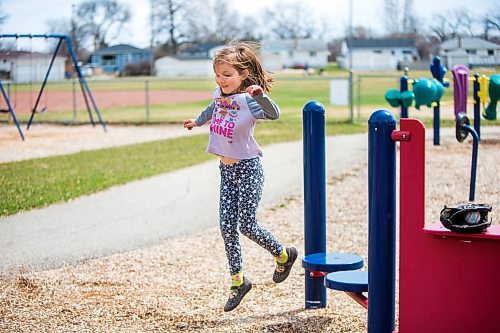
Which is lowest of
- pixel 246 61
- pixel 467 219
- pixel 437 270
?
pixel 437 270

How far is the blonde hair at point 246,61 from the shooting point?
4891mm

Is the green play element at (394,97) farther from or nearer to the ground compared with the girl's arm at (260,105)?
nearer to the ground

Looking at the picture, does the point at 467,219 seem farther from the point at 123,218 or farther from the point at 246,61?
the point at 123,218

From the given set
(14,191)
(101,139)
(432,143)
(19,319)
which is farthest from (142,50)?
(19,319)

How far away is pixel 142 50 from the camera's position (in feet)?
232

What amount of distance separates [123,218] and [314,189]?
431 centimetres

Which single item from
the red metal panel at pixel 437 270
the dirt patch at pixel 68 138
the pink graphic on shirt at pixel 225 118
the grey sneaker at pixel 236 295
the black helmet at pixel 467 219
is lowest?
the dirt patch at pixel 68 138

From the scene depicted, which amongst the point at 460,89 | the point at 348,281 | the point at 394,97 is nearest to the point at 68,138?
the point at 394,97

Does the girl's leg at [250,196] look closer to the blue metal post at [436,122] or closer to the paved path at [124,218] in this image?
the paved path at [124,218]

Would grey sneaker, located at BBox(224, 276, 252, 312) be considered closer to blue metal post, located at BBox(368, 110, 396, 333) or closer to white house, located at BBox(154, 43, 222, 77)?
blue metal post, located at BBox(368, 110, 396, 333)

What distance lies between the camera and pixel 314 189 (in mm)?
4965

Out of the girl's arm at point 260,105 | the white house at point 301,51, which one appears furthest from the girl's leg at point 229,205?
the white house at point 301,51

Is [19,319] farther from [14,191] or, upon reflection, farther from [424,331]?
[14,191]

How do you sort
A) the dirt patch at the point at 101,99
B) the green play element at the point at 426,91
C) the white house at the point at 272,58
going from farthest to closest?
the white house at the point at 272,58 < the dirt patch at the point at 101,99 < the green play element at the point at 426,91
